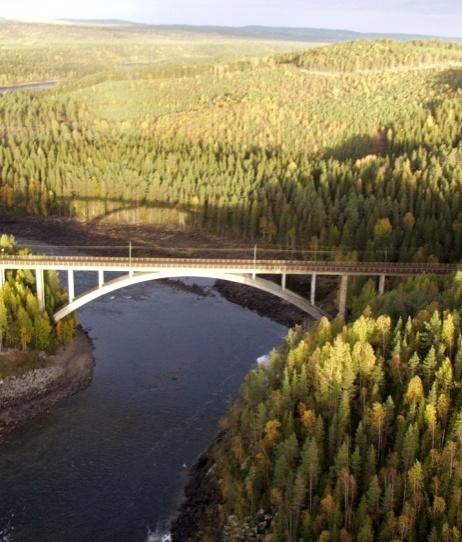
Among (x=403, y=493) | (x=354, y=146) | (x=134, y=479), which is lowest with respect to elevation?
(x=134, y=479)

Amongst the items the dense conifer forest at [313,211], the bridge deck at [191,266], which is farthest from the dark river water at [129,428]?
the bridge deck at [191,266]

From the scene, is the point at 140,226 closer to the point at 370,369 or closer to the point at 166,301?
the point at 166,301

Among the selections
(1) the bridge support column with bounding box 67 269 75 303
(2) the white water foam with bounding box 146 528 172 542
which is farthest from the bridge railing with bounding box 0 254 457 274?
(2) the white water foam with bounding box 146 528 172 542

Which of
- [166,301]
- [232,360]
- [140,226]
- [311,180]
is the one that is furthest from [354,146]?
[232,360]

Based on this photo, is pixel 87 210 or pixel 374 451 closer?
pixel 374 451

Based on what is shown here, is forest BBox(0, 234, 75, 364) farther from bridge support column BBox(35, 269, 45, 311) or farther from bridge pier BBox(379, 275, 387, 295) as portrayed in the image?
bridge pier BBox(379, 275, 387, 295)

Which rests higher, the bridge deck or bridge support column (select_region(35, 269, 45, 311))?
the bridge deck
